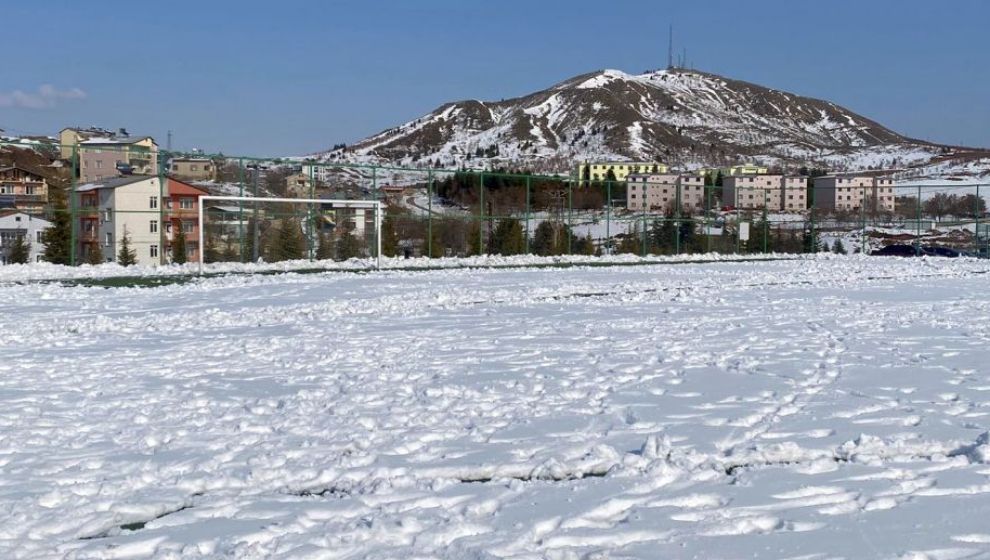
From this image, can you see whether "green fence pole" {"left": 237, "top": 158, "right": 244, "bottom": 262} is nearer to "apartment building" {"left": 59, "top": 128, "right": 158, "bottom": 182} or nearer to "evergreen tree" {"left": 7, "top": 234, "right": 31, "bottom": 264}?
"apartment building" {"left": 59, "top": 128, "right": 158, "bottom": 182}

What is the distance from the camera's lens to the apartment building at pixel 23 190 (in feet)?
75.3

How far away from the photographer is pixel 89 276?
744 inches

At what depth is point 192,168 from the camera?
24.5m

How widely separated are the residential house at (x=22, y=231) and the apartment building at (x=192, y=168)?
3244 mm

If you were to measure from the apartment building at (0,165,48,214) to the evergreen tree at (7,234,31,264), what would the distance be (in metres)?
0.69

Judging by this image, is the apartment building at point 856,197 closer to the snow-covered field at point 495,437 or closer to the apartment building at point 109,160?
the apartment building at point 109,160

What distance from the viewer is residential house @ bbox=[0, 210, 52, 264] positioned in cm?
2253

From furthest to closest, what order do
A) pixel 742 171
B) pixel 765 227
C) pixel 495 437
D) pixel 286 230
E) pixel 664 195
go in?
1. pixel 742 171
2. pixel 765 227
3. pixel 664 195
4. pixel 286 230
5. pixel 495 437

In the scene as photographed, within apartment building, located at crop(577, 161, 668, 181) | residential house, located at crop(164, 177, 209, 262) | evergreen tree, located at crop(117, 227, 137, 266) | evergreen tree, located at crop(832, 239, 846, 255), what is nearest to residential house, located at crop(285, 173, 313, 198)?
residential house, located at crop(164, 177, 209, 262)

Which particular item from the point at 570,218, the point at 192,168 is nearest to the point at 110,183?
the point at 192,168

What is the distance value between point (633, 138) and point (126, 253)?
152 m

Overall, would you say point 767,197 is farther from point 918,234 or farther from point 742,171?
point 742,171

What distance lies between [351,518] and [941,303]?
40.5 feet

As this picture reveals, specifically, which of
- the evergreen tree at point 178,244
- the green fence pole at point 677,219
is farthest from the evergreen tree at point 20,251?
the green fence pole at point 677,219
